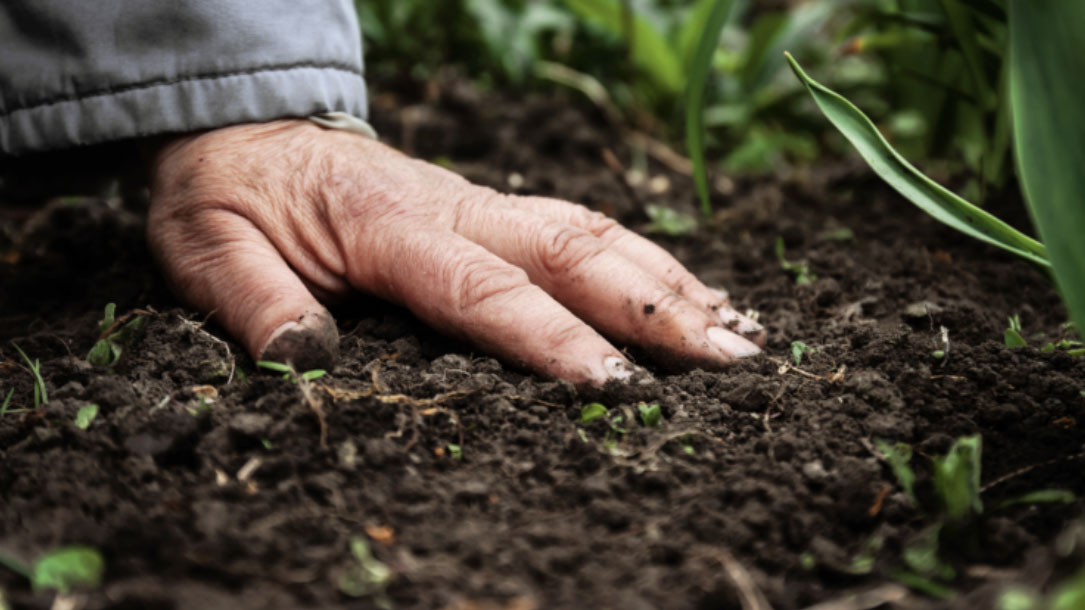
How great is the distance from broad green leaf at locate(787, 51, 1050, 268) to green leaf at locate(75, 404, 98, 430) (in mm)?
948

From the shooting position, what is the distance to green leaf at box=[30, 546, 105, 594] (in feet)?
2.43

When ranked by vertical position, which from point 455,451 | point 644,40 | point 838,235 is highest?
point 644,40

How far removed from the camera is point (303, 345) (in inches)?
41.8

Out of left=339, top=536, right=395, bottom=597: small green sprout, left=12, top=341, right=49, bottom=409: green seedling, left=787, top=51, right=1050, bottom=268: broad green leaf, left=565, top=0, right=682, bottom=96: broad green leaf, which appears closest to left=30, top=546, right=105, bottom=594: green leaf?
left=339, top=536, right=395, bottom=597: small green sprout

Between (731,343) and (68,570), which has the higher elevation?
(731,343)

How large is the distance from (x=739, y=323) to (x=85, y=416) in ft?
2.94

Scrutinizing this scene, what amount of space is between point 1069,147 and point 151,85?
127 cm

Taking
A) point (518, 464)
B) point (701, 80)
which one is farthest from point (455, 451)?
point (701, 80)

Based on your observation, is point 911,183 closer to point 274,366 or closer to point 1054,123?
point 1054,123

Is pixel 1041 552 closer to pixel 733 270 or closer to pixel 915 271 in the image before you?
pixel 915 271

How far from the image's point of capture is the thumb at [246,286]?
1.07 metres

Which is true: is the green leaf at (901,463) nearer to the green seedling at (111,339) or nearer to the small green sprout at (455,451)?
the small green sprout at (455,451)

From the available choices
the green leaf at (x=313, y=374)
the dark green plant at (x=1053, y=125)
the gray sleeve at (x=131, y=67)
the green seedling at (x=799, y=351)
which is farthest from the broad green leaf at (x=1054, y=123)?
the gray sleeve at (x=131, y=67)

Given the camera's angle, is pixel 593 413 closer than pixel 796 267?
Yes
